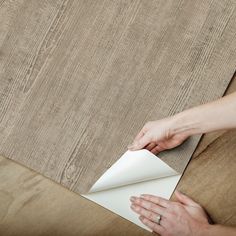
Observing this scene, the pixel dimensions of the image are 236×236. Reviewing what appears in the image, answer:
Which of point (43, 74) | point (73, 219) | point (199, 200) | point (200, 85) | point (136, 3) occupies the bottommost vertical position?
point (73, 219)

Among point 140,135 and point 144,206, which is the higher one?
point 140,135

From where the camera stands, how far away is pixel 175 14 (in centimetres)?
122

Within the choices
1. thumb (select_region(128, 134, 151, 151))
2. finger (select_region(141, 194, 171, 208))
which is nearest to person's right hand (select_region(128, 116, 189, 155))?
thumb (select_region(128, 134, 151, 151))

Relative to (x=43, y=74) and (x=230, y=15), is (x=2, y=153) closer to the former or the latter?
(x=43, y=74)

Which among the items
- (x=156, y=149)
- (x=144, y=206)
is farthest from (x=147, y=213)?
(x=156, y=149)

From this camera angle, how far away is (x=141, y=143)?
1137 mm

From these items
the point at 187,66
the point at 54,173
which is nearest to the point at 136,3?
the point at 187,66

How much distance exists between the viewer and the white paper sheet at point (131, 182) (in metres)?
1.14

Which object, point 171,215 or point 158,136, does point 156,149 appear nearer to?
point 158,136

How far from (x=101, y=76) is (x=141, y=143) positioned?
0.21 m

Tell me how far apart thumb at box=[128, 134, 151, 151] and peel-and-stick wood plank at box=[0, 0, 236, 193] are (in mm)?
32

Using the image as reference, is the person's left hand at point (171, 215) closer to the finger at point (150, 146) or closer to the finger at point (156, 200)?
the finger at point (156, 200)

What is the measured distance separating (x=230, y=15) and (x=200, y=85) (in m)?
0.21

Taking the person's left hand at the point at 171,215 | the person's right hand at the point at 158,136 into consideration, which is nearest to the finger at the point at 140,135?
the person's right hand at the point at 158,136
